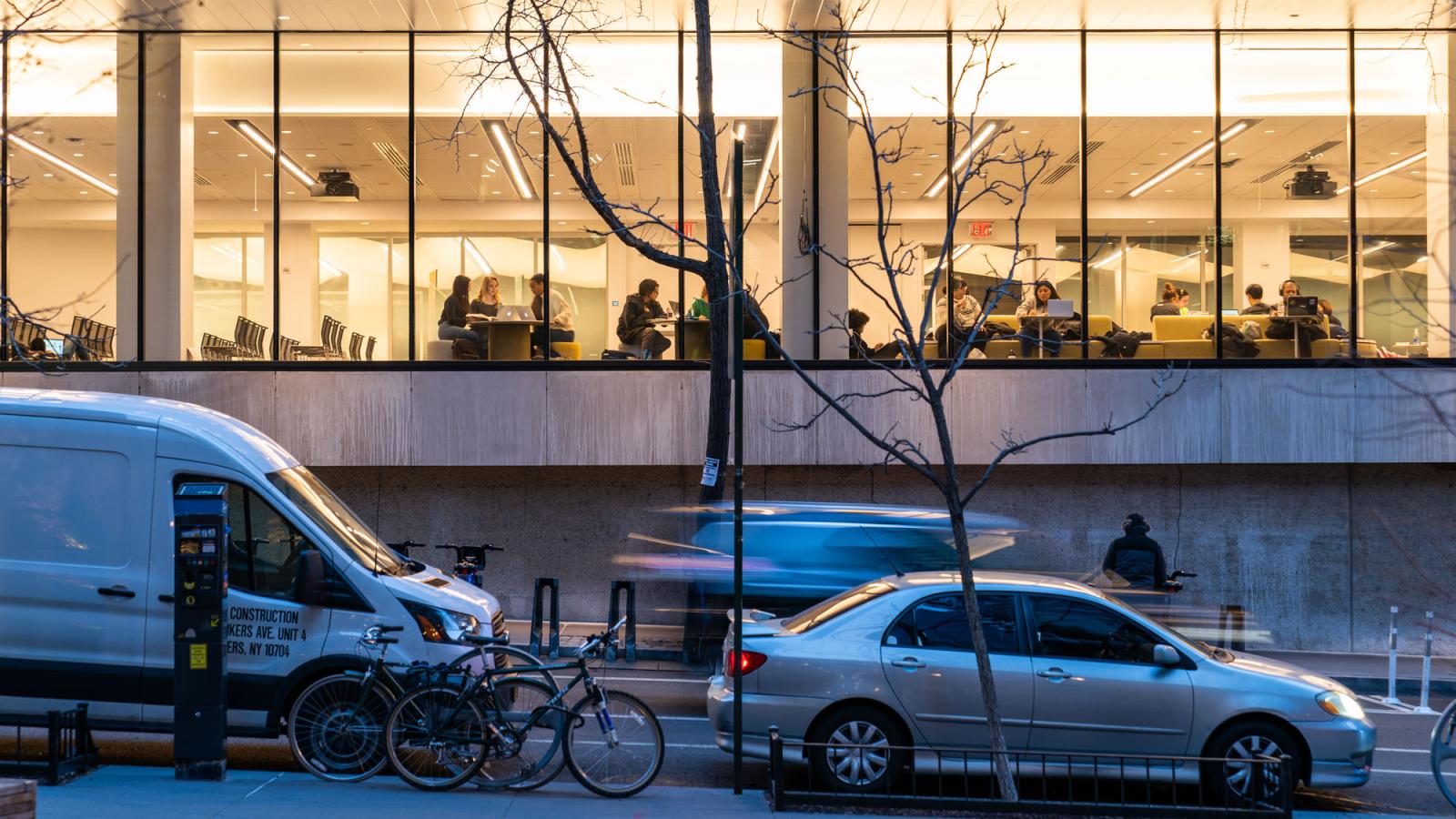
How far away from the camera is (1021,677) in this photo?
870 centimetres

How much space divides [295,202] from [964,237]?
1001cm

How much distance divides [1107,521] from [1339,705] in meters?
9.37

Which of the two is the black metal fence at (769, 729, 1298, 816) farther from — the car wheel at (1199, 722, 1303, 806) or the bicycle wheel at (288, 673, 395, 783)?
the bicycle wheel at (288, 673, 395, 783)

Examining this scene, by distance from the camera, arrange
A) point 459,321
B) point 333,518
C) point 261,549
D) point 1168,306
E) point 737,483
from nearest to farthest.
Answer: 1. point 737,483
2. point 261,549
3. point 333,518
4. point 459,321
5. point 1168,306

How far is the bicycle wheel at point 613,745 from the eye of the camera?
8.13 metres

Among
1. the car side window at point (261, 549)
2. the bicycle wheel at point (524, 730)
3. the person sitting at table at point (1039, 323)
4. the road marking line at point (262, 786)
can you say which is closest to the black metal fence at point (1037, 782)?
the bicycle wheel at point (524, 730)

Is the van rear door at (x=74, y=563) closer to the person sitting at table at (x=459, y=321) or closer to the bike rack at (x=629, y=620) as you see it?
the bike rack at (x=629, y=620)

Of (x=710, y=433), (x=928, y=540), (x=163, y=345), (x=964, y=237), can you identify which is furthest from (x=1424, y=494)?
(x=163, y=345)

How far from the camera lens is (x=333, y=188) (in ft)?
61.6

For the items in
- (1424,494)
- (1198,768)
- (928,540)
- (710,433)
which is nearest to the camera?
(1198,768)

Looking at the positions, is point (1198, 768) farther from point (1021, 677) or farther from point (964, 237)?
point (964, 237)

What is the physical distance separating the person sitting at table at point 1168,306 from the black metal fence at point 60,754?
14.9 metres

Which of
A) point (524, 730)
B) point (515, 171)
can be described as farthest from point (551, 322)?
point (524, 730)

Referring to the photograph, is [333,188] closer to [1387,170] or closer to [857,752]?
[857,752]
